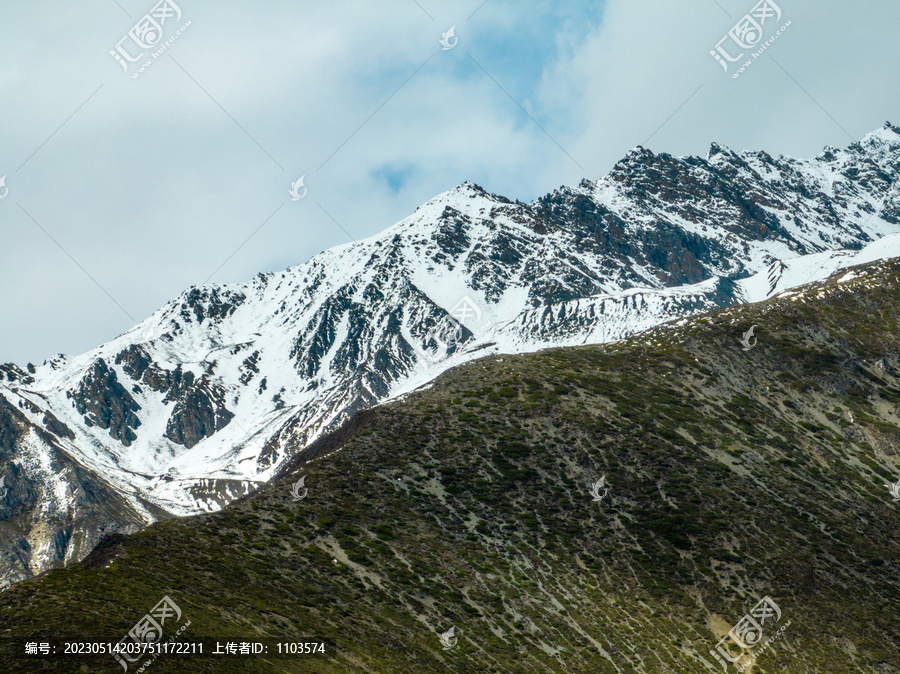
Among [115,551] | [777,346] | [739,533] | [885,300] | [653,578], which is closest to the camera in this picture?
[115,551]

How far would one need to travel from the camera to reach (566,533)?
102688mm

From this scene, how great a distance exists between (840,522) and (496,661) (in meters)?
58.2

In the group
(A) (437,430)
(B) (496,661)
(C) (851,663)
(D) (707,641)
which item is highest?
(A) (437,430)

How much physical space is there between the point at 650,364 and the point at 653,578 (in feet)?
180

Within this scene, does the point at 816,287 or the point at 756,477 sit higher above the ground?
the point at 816,287

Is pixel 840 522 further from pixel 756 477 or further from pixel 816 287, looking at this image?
pixel 816 287

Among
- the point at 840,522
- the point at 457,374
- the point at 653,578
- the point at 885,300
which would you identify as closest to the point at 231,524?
the point at 653,578

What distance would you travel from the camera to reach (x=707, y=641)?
88250 millimetres

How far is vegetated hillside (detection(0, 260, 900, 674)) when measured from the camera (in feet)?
238

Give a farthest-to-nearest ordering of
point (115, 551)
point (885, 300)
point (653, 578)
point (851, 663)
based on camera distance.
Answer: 1. point (885, 300)
2. point (653, 578)
3. point (851, 663)
4. point (115, 551)

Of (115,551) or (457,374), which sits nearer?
(115,551)

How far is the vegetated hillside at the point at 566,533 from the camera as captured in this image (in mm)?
72625

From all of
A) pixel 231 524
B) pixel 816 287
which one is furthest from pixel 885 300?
pixel 231 524

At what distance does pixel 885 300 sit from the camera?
16350 centimetres
